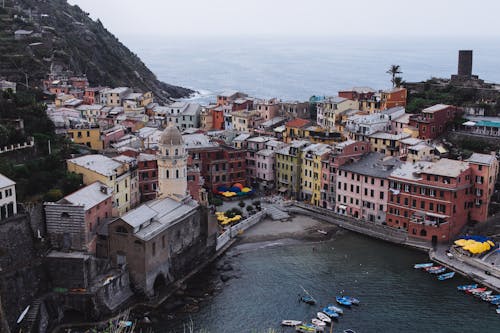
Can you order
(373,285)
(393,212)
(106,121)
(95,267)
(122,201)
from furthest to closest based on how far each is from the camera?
(106,121), (393,212), (122,201), (373,285), (95,267)

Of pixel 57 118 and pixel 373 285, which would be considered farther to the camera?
pixel 57 118

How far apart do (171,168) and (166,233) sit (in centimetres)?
896

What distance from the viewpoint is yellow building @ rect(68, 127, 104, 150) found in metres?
78.1

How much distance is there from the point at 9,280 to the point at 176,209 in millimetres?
17809

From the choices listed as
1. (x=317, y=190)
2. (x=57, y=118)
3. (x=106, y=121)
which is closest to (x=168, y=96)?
(x=106, y=121)

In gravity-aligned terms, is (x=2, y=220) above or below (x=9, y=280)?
above

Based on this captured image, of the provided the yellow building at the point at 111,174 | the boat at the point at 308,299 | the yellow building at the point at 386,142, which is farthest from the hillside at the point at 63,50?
the boat at the point at 308,299

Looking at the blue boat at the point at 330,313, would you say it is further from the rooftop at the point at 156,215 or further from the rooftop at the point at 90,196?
the rooftop at the point at 90,196

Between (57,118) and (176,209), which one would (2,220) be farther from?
(57,118)

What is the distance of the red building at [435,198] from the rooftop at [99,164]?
30.3 metres

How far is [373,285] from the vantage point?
56.1m

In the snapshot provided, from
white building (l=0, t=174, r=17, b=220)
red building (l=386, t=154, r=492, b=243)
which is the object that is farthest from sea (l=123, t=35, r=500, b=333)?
white building (l=0, t=174, r=17, b=220)

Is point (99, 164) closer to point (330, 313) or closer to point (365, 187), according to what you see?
point (330, 313)

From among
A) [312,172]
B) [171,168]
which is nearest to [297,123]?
[312,172]
